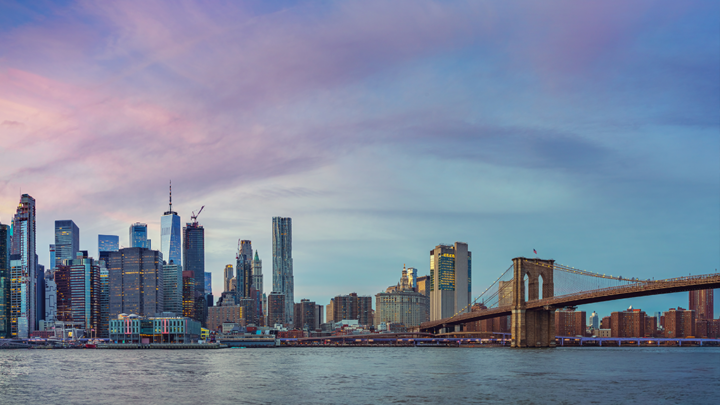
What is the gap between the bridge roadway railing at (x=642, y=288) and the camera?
68.6 meters

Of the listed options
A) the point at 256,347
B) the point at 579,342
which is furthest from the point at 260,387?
the point at 256,347

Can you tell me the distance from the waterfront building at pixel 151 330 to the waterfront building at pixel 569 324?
361ft

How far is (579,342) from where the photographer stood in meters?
154

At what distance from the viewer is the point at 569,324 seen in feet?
646

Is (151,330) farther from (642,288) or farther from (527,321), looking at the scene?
(642,288)

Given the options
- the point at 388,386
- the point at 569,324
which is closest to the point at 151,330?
the point at 569,324

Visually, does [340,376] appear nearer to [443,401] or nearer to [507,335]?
[443,401]

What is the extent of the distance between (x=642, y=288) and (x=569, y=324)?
128 m

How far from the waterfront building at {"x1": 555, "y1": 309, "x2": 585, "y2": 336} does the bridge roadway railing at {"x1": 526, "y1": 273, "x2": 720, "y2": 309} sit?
105 metres

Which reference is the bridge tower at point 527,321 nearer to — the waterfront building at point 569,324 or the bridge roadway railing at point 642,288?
the bridge roadway railing at point 642,288

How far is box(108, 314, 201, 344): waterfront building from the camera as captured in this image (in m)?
192

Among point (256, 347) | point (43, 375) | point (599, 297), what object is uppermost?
point (599, 297)

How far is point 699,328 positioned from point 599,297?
420ft

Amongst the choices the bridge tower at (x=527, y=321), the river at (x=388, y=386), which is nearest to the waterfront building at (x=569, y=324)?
the bridge tower at (x=527, y=321)
